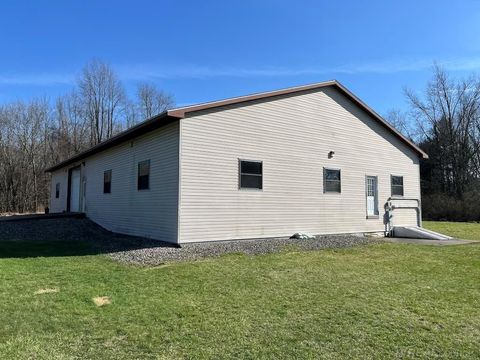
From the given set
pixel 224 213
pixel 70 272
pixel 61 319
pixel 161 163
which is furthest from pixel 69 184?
pixel 61 319

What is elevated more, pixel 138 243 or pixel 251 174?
pixel 251 174

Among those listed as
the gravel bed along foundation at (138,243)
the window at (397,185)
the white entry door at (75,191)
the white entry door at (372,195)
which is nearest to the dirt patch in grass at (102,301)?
the gravel bed along foundation at (138,243)

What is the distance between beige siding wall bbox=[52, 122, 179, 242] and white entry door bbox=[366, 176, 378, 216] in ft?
28.9

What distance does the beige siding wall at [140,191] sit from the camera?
11594 millimetres

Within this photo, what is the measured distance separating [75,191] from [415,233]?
17.3 m

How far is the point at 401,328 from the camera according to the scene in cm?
480

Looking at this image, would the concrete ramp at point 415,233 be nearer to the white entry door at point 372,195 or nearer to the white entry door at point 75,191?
the white entry door at point 372,195

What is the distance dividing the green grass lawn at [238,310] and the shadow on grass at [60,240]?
5.22ft

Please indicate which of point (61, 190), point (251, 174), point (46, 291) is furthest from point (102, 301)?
point (61, 190)

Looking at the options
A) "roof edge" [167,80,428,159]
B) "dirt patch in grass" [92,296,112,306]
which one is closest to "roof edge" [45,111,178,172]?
"roof edge" [167,80,428,159]

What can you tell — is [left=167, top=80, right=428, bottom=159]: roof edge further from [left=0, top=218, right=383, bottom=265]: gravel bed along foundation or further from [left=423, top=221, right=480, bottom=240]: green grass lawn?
[left=423, top=221, right=480, bottom=240]: green grass lawn

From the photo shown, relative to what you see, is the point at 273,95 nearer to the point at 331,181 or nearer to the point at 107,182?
the point at 331,181

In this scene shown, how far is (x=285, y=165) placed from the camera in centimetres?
1367

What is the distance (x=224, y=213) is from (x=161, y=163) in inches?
98.0
